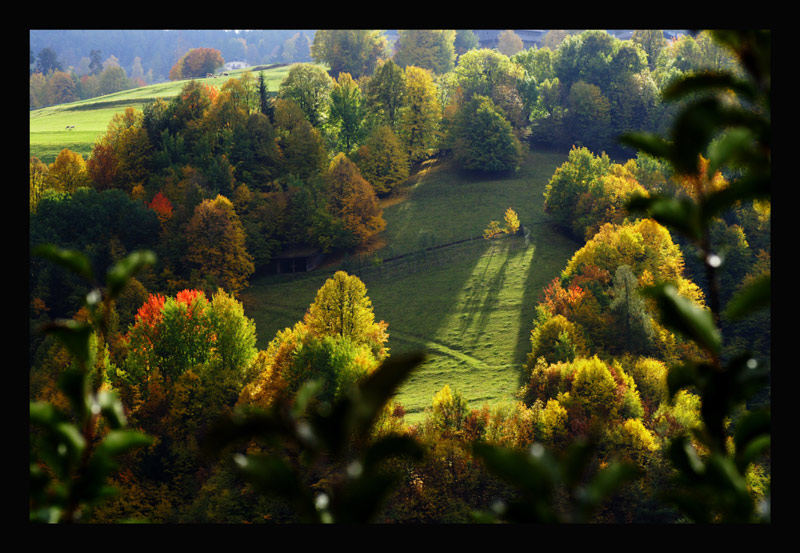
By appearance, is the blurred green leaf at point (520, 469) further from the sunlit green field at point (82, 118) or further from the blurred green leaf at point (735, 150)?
the sunlit green field at point (82, 118)

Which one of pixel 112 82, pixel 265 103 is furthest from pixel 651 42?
pixel 112 82

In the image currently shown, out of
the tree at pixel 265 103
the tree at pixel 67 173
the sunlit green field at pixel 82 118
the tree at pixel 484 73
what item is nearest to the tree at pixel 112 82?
the sunlit green field at pixel 82 118

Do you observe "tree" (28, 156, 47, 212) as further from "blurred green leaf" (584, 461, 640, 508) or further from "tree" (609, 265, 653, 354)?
"blurred green leaf" (584, 461, 640, 508)

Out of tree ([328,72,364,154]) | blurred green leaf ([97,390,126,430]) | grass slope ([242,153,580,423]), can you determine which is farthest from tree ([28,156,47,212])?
blurred green leaf ([97,390,126,430])

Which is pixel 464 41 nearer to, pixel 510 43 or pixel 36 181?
pixel 510 43

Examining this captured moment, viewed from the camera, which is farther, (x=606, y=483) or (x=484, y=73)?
(x=484, y=73)
